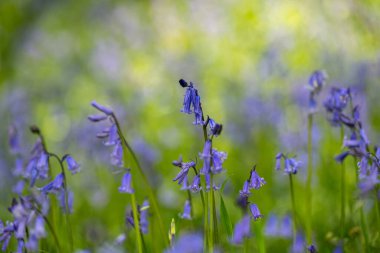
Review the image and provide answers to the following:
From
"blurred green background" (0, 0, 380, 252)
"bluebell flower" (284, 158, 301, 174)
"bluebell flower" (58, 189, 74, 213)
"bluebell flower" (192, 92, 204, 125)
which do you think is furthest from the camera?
"blurred green background" (0, 0, 380, 252)

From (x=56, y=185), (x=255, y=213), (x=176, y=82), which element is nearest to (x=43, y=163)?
(x=56, y=185)

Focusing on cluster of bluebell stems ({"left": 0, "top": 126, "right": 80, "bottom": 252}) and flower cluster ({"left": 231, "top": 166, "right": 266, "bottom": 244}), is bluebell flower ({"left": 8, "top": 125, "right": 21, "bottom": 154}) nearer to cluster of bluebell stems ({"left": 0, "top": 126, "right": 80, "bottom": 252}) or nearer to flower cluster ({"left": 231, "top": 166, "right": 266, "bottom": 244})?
cluster of bluebell stems ({"left": 0, "top": 126, "right": 80, "bottom": 252})

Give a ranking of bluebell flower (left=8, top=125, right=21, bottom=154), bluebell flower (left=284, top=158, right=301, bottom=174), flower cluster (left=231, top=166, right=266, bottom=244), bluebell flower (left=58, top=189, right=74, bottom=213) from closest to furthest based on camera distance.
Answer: flower cluster (left=231, top=166, right=266, bottom=244), bluebell flower (left=284, top=158, right=301, bottom=174), bluebell flower (left=58, top=189, right=74, bottom=213), bluebell flower (left=8, top=125, right=21, bottom=154)

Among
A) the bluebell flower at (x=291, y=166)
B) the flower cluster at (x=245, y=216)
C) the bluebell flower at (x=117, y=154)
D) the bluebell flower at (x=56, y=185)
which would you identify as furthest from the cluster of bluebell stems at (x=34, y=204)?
the bluebell flower at (x=291, y=166)

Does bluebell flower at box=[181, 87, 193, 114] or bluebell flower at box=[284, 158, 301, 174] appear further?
bluebell flower at box=[284, 158, 301, 174]

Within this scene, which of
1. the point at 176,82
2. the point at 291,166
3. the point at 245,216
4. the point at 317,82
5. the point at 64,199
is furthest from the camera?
the point at 176,82

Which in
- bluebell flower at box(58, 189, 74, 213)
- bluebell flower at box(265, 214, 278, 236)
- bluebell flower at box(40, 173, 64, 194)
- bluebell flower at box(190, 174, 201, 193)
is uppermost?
bluebell flower at box(265, 214, 278, 236)

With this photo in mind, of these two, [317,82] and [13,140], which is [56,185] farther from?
[317,82]

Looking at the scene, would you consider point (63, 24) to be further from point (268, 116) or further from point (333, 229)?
point (333, 229)

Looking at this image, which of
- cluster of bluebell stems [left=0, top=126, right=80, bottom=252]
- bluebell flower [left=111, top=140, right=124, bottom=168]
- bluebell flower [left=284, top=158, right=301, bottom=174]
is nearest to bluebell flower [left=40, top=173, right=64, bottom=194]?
cluster of bluebell stems [left=0, top=126, right=80, bottom=252]

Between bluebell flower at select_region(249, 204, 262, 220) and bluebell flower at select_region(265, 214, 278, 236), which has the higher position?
bluebell flower at select_region(265, 214, 278, 236)
